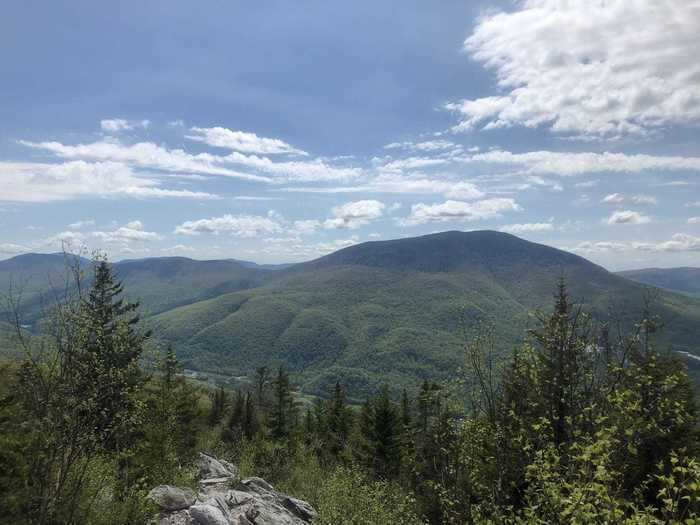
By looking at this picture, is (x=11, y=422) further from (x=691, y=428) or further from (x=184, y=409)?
(x=184, y=409)

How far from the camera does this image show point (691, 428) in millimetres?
23984

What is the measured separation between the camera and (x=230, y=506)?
896 inches

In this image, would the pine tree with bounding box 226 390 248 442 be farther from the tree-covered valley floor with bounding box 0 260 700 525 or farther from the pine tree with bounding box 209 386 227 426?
the tree-covered valley floor with bounding box 0 260 700 525

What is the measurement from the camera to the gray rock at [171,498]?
2027cm

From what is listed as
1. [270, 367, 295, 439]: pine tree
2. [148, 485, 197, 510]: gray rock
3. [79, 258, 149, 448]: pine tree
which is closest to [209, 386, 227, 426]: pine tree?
[270, 367, 295, 439]: pine tree

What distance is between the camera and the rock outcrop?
19406mm

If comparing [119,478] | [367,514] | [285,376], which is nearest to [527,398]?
[367,514]

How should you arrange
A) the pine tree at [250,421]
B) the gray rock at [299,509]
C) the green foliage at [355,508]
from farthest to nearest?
1. the pine tree at [250,421]
2. the gray rock at [299,509]
3. the green foliage at [355,508]

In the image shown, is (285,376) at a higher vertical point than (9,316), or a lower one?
lower

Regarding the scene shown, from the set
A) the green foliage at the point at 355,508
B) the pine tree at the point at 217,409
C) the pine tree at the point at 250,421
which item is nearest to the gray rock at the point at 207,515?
the green foliage at the point at 355,508

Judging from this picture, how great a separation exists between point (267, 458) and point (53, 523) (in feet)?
104

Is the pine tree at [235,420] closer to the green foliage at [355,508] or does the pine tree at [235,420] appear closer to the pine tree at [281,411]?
the pine tree at [281,411]

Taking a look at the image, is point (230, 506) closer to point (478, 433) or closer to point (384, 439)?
point (478, 433)

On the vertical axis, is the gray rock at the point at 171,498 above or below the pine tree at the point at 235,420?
above
